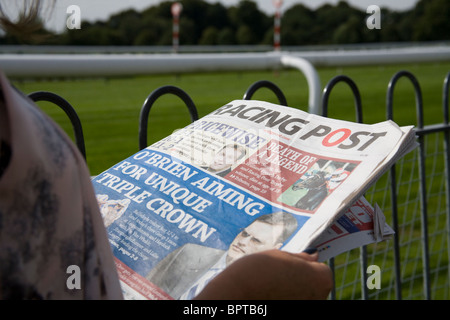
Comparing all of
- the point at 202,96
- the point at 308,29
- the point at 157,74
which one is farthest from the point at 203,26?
the point at 157,74

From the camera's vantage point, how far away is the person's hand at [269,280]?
25.4 inches

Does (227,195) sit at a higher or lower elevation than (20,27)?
lower

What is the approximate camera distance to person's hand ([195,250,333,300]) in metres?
0.65

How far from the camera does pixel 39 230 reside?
0.53m

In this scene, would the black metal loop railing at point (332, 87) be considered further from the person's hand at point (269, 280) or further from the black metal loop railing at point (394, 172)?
the person's hand at point (269, 280)

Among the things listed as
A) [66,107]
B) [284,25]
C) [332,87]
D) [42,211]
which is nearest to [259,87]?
[332,87]

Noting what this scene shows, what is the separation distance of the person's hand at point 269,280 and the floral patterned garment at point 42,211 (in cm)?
15

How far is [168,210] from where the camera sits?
92 cm

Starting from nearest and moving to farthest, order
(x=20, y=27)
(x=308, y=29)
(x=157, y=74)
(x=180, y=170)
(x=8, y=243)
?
(x=8, y=243) < (x=20, y=27) < (x=180, y=170) < (x=157, y=74) < (x=308, y=29)

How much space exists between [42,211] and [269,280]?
0.92ft

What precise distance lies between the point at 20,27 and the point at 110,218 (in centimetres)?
41

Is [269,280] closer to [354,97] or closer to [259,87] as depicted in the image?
[259,87]

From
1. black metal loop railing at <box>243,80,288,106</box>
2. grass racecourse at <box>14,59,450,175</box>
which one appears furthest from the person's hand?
grass racecourse at <box>14,59,450,175</box>

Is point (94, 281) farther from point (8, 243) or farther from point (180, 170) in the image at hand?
point (180, 170)
